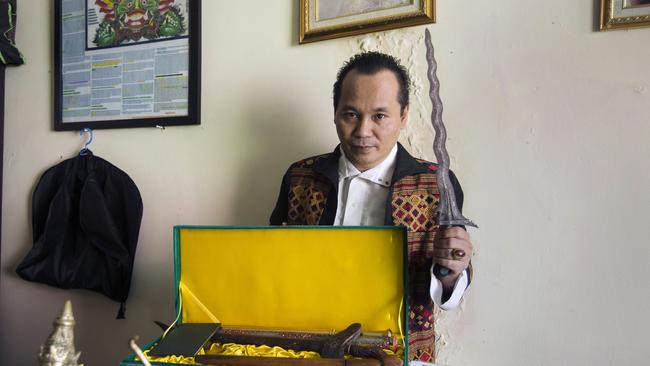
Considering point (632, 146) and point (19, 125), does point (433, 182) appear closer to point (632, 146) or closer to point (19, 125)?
point (632, 146)

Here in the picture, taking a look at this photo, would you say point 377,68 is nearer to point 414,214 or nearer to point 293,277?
point 414,214

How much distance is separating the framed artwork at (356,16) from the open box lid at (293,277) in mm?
631

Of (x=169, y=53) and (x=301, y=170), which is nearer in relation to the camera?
(x=301, y=170)

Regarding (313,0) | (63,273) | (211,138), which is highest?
(313,0)

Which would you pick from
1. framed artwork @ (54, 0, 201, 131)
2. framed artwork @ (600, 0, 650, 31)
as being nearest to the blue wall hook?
framed artwork @ (54, 0, 201, 131)

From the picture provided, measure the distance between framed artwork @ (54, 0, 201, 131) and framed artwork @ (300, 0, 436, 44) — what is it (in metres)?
0.38

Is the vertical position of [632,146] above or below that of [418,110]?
below

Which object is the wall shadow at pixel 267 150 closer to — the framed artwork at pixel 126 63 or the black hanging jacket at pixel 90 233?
the framed artwork at pixel 126 63

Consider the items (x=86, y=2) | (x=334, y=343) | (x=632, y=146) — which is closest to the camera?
(x=334, y=343)

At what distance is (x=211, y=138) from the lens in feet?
4.03

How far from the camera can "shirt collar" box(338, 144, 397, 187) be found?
89 cm

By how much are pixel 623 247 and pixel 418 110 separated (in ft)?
1.86

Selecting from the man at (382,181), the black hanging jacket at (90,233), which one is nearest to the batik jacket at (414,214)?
the man at (382,181)

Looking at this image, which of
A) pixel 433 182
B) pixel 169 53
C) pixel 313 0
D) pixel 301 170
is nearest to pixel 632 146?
pixel 433 182
